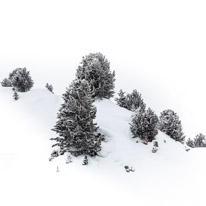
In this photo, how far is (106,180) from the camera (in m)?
19.0

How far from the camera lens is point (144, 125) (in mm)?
27469

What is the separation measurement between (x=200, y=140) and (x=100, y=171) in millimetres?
41805

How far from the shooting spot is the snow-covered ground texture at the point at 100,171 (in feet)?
56.3

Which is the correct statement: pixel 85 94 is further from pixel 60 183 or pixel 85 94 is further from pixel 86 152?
pixel 60 183

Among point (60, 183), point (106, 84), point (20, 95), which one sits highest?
point (106, 84)

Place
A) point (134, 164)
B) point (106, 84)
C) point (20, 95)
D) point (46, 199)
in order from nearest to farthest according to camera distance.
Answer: point (46, 199) → point (134, 164) → point (20, 95) → point (106, 84)

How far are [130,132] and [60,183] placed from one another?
13.2 m

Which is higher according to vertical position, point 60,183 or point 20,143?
point 20,143

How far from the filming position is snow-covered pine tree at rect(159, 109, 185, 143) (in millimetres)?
38562

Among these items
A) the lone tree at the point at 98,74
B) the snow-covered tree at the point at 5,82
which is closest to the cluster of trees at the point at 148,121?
the lone tree at the point at 98,74

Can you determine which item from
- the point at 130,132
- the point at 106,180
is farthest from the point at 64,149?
the point at 130,132

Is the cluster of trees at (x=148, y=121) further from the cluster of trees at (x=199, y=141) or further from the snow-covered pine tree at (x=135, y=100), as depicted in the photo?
the cluster of trees at (x=199, y=141)

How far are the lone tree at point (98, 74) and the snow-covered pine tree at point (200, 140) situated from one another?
26.4 metres

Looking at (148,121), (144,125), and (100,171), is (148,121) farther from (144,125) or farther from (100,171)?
(100,171)
